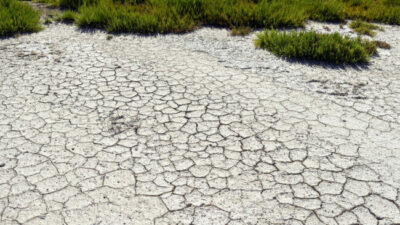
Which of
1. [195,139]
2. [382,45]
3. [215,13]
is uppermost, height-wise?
[215,13]

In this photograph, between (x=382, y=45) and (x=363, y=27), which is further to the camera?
(x=363, y=27)

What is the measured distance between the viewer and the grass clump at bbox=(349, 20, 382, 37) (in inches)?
289

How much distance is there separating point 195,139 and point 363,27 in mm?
5241

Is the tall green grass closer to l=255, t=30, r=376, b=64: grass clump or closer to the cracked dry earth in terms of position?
l=255, t=30, r=376, b=64: grass clump

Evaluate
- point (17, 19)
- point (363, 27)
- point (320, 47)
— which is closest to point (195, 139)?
point (320, 47)

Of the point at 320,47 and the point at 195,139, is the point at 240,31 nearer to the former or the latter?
the point at 320,47

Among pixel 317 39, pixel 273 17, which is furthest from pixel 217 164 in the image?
pixel 273 17

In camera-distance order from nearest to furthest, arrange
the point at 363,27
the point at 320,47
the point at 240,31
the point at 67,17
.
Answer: the point at 320,47
the point at 240,31
the point at 363,27
the point at 67,17

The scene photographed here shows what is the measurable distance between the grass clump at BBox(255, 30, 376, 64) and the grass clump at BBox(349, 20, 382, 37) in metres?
0.80

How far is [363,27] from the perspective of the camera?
7.48 metres

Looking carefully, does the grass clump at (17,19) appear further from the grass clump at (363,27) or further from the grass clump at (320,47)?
the grass clump at (363,27)

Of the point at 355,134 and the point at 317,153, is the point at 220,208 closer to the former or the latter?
the point at 317,153

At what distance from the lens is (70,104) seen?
15.6 ft

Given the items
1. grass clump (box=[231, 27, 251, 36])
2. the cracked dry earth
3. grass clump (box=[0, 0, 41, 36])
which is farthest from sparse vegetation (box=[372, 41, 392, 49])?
grass clump (box=[0, 0, 41, 36])
